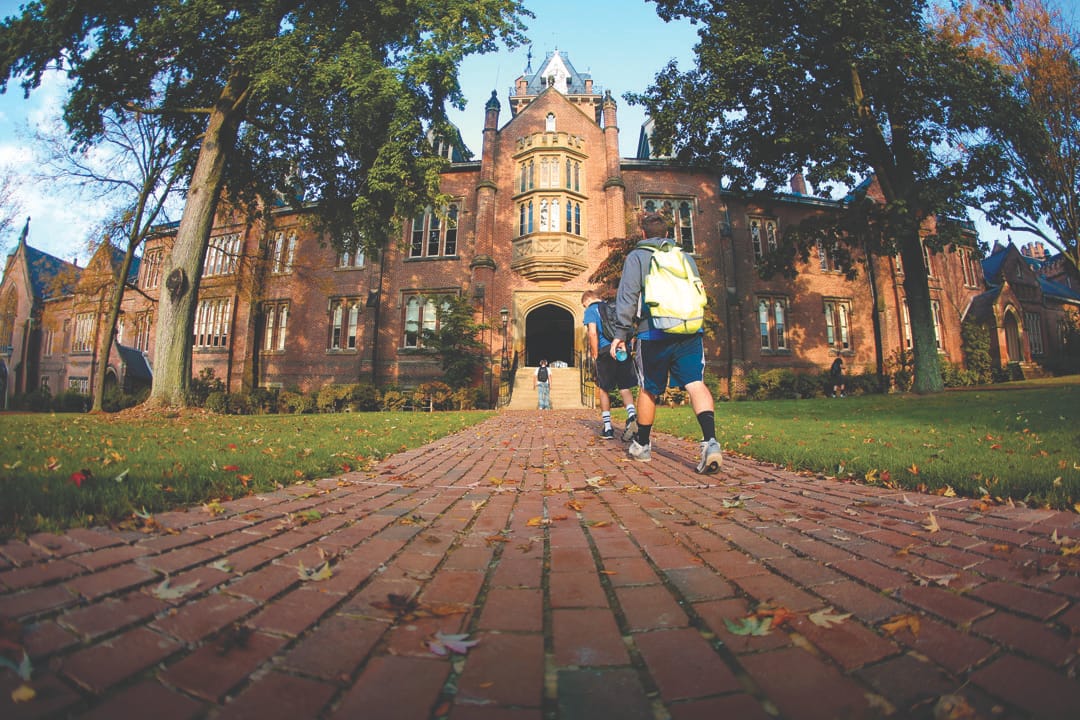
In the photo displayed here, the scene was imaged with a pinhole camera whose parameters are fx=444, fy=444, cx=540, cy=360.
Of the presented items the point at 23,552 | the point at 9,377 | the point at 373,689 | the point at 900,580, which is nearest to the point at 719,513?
the point at 900,580

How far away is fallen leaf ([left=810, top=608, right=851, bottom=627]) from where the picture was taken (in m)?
1.19

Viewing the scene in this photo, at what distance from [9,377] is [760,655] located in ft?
159

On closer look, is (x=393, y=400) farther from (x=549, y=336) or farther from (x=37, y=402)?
(x=37, y=402)

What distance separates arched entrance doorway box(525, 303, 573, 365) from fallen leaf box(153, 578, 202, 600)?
21.5 metres

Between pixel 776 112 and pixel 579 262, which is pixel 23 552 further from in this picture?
pixel 579 262

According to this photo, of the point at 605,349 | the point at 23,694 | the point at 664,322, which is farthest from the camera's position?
the point at 605,349

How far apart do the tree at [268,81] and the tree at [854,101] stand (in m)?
5.91

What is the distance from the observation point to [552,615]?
1.26m

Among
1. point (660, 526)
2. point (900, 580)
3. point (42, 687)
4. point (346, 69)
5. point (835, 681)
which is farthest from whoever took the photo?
point (346, 69)

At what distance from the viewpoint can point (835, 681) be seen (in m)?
0.95

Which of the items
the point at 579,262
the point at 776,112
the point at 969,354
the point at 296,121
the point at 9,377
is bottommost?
the point at 9,377

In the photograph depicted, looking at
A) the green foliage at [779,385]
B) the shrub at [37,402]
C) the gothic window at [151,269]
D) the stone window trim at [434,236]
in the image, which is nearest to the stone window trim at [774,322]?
the green foliage at [779,385]

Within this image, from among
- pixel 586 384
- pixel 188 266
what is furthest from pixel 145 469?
pixel 586 384

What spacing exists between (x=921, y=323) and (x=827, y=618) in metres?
15.3
